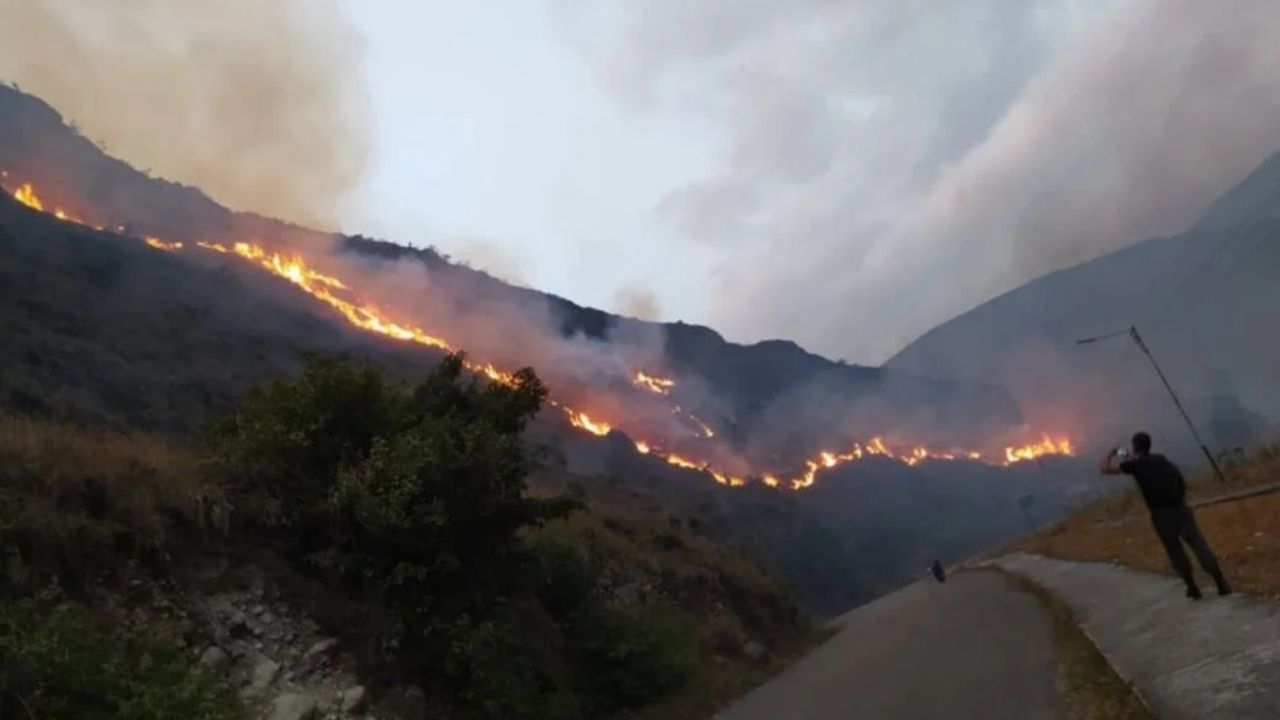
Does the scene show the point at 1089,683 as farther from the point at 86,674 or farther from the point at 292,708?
the point at 86,674

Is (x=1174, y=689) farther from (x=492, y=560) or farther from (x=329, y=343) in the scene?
(x=329, y=343)

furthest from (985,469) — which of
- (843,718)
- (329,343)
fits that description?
(843,718)

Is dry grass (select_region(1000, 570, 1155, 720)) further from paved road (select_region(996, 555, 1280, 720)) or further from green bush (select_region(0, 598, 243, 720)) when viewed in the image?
green bush (select_region(0, 598, 243, 720))

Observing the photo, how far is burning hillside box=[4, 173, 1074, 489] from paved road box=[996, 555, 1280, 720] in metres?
48.5

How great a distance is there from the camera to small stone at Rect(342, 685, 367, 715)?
34.2ft

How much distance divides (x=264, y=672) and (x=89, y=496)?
3.21 m

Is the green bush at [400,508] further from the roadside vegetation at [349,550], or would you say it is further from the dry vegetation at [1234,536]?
the dry vegetation at [1234,536]

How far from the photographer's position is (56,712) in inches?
290

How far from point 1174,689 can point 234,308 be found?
69.3 meters

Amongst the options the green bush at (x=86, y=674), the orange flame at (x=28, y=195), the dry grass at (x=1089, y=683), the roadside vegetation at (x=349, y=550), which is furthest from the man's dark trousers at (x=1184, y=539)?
the orange flame at (x=28, y=195)

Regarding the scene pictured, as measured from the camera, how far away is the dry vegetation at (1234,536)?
1037 cm

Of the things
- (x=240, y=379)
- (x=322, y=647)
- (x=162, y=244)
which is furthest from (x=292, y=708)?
(x=162, y=244)

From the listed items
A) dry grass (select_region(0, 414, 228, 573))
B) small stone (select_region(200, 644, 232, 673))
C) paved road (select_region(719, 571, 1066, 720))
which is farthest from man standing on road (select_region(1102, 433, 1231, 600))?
dry grass (select_region(0, 414, 228, 573))

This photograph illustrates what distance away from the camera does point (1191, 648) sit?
7980 mm
